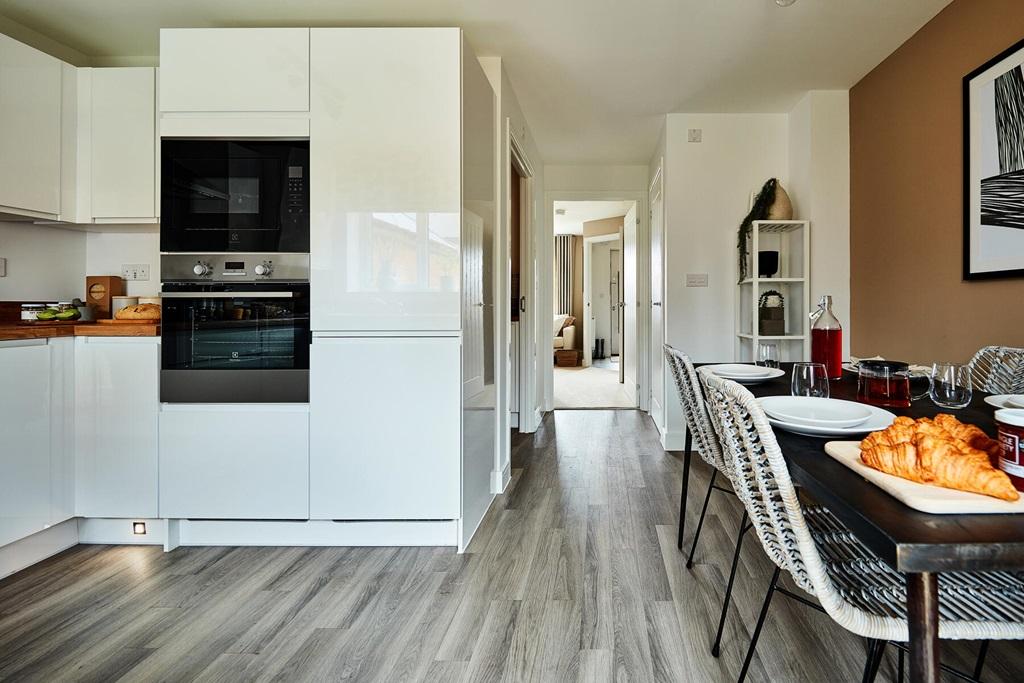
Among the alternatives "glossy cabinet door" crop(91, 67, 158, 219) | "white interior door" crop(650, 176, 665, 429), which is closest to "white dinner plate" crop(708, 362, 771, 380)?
"white interior door" crop(650, 176, 665, 429)

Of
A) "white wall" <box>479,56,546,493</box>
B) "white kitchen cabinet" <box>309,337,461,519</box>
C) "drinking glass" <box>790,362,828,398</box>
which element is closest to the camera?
"drinking glass" <box>790,362,828,398</box>

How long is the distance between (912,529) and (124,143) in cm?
304

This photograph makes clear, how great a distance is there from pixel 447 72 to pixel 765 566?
238 centimetres

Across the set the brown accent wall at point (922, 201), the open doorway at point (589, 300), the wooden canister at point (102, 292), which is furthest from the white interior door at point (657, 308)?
the wooden canister at point (102, 292)

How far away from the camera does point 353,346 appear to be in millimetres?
2156

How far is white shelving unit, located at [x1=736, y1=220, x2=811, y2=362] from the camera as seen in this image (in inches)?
135

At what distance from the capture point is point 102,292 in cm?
259

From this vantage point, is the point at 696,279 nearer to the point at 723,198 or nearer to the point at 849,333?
the point at 723,198

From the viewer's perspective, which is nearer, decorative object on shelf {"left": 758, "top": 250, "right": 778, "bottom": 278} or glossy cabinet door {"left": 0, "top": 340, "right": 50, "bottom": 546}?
glossy cabinet door {"left": 0, "top": 340, "right": 50, "bottom": 546}

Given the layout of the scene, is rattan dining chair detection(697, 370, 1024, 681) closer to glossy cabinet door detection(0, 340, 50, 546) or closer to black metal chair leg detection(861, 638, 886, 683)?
black metal chair leg detection(861, 638, 886, 683)

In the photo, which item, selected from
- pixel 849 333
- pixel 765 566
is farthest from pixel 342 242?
pixel 849 333

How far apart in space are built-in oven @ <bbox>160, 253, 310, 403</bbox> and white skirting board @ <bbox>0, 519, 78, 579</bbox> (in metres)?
0.70

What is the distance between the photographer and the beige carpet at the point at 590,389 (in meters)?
5.58

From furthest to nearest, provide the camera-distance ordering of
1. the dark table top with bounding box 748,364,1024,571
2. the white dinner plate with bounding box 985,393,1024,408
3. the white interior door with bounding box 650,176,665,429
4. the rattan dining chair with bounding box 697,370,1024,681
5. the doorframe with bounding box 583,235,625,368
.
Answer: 1. the doorframe with bounding box 583,235,625,368
2. the white interior door with bounding box 650,176,665,429
3. the white dinner plate with bounding box 985,393,1024,408
4. the rattan dining chair with bounding box 697,370,1024,681
5. the dark table top with bounding box 748,364,1024,571
